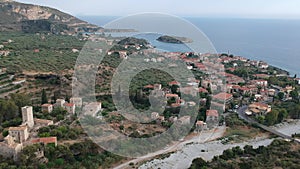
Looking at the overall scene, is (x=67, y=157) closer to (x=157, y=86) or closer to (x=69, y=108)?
(x=69, y=108)

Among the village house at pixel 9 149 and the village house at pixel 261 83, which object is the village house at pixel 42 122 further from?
the village house at pixel 261 83

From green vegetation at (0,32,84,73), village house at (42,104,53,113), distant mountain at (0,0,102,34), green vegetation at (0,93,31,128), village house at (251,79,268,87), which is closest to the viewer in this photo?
green vegetation at (0,93,31,128)

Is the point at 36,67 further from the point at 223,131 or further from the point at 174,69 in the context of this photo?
the point at 223,131

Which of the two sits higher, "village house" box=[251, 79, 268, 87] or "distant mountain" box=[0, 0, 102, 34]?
"distant mountain" box=[0, 0, 102, 34]

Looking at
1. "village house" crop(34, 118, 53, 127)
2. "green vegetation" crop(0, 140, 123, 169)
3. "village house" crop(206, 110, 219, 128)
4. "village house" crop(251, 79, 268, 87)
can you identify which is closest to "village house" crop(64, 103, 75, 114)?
"village house" crop(34, 118, 53, 127)

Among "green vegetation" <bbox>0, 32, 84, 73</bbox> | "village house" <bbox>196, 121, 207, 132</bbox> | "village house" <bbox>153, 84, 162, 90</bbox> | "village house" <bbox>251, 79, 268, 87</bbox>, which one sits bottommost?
"village house" <bbox>196, 121, 207, 132</bbox>

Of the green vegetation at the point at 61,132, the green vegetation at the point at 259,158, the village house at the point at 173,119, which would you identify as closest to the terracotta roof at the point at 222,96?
the village house at the point at 173,119

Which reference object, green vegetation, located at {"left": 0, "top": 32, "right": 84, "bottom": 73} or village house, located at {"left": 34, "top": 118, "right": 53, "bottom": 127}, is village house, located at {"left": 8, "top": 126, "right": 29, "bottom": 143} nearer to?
village house, located at {"left": 34, "top": 118, "right": 53, "bottom": 127}

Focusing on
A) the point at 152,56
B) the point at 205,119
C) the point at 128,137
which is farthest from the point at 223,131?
the point at 152,56

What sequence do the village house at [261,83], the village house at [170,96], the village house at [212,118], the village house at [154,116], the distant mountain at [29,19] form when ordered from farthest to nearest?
the distant mountain at [29,19], the village house at [261,83], the village house at [170,96], the village house at [212,118], the village house at [154,116]
